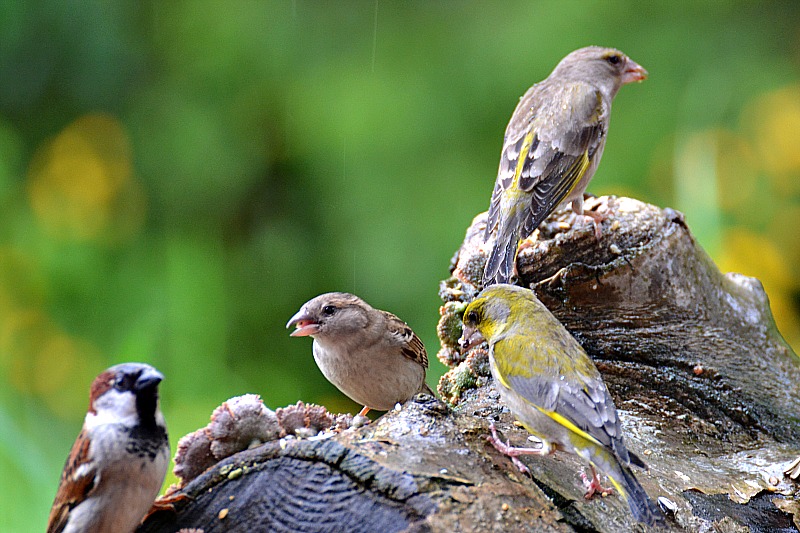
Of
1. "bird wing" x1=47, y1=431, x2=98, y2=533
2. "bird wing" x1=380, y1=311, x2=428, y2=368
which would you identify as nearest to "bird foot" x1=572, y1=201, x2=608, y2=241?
"bird wing" x1=380, y1=311, x2=428, y2=368

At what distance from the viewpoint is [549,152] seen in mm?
3094

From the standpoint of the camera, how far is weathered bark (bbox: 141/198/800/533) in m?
1.68

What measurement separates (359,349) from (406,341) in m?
0.18

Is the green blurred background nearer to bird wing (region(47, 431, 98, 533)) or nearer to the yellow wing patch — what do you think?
the yellow wing patch

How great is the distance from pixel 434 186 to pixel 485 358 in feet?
5.90

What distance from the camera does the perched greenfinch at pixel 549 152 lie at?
2.87m

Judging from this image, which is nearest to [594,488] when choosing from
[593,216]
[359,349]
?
[359,349]

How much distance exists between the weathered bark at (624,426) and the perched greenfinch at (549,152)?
13 centimetres

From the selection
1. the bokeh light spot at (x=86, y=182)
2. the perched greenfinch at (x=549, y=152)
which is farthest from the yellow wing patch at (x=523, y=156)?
the bokeh light spot at (x=86, y=182)

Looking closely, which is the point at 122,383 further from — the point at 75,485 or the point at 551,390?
the point at 551,390

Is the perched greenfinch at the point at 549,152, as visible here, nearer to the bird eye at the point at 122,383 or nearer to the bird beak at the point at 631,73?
the bird beak at the point at 631,73

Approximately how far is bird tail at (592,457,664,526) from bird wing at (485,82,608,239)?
1061 mm

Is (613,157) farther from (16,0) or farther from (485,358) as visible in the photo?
(16,0)

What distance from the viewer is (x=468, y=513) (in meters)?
1.66
